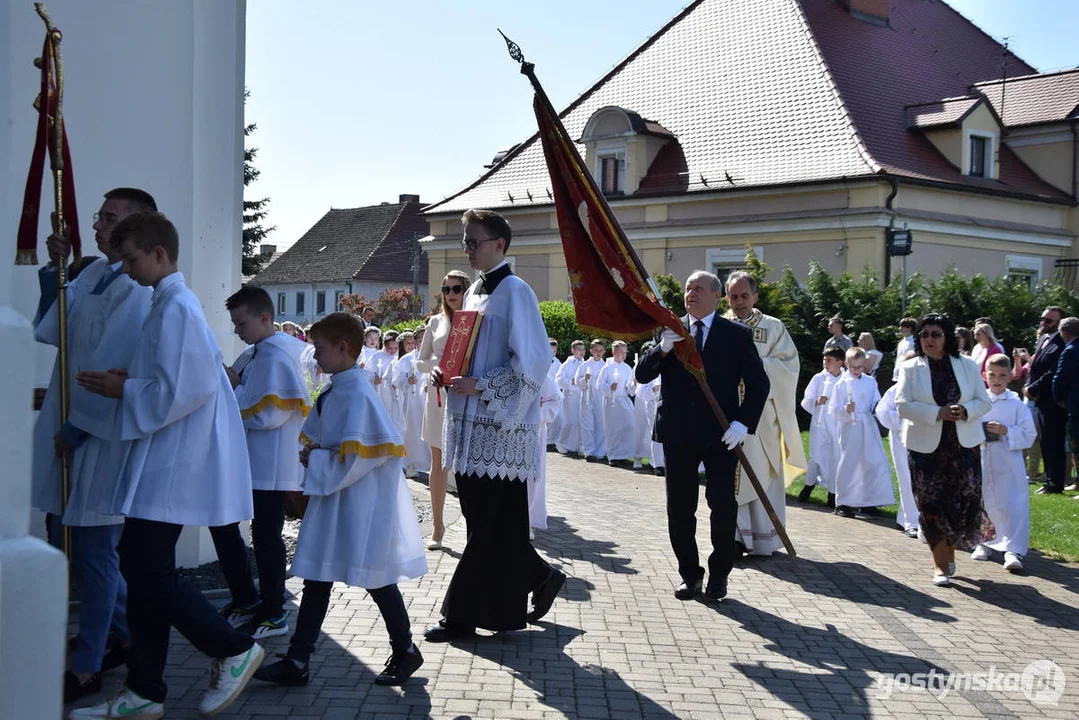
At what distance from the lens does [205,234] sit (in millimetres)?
7551

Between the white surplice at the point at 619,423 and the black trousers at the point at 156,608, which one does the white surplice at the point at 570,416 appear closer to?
the white surplice at the point at 619,423

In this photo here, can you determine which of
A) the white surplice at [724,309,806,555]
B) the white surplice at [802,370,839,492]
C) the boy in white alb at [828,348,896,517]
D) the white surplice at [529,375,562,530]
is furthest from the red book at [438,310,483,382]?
the white surplice at [802,370,839,492]

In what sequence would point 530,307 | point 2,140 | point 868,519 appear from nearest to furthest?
point 2,140 < point 530,307 < point 868,519

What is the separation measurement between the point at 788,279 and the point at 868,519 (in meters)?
13.4

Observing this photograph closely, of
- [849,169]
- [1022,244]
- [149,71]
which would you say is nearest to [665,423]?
[149,71]

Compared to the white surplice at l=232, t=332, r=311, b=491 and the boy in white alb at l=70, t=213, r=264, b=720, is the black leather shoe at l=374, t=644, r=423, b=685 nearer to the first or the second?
the boy in white alb at l=70, t=213, r=264, b=720

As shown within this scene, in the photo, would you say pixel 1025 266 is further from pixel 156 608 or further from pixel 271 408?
pixel 156 608

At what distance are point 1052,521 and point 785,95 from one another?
66.2 ft

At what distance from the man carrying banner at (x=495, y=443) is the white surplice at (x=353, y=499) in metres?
0.80

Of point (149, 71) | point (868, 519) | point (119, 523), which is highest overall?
point (149, 71)

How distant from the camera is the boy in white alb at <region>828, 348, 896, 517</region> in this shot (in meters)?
11.8

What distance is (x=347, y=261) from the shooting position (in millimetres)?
61500

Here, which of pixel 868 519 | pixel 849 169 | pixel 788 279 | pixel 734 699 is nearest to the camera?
pixel 734 699

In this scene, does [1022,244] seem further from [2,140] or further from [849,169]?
[2,140]
